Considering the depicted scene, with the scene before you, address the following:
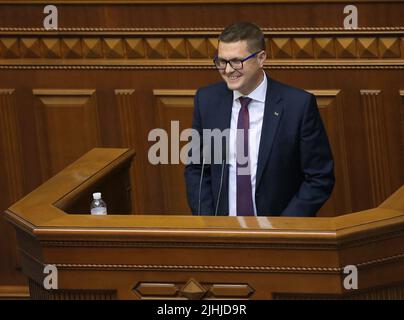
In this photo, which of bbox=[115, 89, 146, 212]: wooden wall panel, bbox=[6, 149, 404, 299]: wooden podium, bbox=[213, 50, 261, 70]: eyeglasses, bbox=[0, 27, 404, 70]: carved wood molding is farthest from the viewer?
bbox=[115, 89, 146, 212]: wooden wall panel

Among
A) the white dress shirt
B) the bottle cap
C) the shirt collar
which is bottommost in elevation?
the bottle cap

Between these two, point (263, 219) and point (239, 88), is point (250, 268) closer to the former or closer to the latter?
point (263, 219)

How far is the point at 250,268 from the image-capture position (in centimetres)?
254

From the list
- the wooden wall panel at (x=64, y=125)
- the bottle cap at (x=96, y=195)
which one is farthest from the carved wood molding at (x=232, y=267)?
the wooden wall panel at (x=64, y=125)

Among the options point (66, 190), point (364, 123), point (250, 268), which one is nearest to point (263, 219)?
point (250, 268)

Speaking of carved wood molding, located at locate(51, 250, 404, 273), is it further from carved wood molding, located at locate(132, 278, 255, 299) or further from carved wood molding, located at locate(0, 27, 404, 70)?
carved wood molding, located at locate(0, 27, 404, 70)

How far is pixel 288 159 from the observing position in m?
2.93

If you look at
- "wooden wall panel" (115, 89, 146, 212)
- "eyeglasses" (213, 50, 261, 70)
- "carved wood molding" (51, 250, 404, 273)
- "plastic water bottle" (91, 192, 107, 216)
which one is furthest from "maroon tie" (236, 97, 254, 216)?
"wooden wall panel" (115, 89, 146, 212)

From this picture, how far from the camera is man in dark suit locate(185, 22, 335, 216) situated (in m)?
2.88

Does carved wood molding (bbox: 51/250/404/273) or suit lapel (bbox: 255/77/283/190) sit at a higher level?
suit lapel (bbox: 255/77/283/190)

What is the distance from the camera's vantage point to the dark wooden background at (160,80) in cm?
355

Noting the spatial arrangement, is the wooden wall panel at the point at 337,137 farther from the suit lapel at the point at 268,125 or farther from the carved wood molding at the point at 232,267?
the carved wood molding at the point at 232,267

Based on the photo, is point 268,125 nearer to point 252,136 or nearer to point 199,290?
point 252,136

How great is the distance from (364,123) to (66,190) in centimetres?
102
